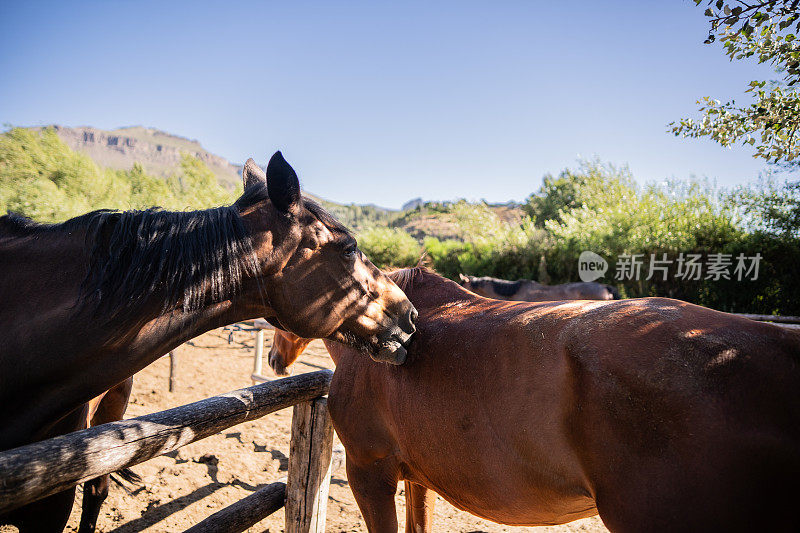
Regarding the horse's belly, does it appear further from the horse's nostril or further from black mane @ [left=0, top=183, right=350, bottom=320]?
black mane @ [left=0, top=183, right=350, bottom=320]

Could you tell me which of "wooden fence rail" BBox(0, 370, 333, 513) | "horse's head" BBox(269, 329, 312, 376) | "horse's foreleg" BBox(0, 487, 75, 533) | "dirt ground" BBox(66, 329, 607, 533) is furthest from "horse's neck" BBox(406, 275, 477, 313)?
"dirt ground" BBox(66, 329, 607, 533)

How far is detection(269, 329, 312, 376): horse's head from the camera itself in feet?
10.4

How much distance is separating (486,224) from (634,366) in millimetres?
22876

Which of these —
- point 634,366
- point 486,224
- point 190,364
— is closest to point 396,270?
point 634,366

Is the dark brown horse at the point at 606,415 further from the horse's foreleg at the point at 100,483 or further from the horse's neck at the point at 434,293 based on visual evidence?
the horse's foreleg at the point at 100,483

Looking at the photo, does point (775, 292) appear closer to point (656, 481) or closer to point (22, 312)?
point (656, 481)

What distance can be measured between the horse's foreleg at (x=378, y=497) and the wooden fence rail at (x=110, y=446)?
27.4 inches

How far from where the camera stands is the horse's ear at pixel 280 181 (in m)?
1.66

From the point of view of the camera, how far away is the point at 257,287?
1677 mm

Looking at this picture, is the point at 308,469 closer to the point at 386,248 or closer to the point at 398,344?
the point at 398,344

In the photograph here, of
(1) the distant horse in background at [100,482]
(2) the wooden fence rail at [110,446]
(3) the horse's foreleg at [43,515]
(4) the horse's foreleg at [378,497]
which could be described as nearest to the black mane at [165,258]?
(2) the wooden fence rail at [110,446]

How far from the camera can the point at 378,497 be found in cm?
221

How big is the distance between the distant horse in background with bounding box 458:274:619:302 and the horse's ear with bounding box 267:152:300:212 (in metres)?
10.7

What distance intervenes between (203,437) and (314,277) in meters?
0.87
